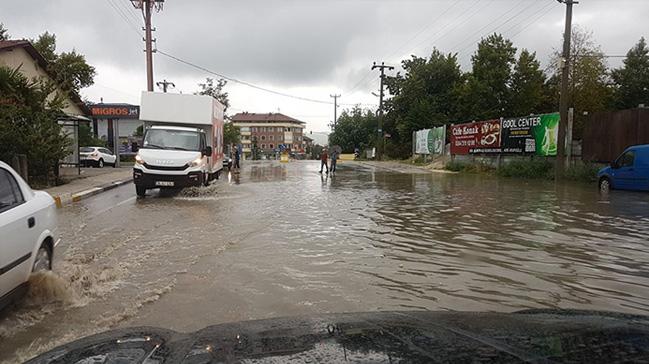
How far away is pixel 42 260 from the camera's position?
5.39m

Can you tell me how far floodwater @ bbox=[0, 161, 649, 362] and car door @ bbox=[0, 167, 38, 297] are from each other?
0.41m

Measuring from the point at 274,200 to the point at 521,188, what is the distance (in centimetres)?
985

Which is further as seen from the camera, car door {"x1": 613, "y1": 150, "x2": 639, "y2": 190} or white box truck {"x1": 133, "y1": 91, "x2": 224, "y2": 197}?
car door {"x1": 613, "y1": 150, "x2": 639, "y2": 190}

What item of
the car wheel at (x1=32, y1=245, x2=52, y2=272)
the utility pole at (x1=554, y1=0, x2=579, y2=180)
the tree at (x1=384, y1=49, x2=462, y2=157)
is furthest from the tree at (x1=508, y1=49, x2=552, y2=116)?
the car wheel at (x1=32, y1=245, x2=52, y2=272)

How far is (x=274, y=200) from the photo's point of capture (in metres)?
14.7

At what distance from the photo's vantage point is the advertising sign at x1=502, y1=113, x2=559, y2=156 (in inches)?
938

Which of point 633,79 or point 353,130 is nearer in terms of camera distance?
point 633,79

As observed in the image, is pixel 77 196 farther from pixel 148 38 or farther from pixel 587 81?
pixel 587 81

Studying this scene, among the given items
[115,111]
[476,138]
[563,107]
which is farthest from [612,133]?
[115,111]

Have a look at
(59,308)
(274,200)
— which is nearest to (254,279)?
(59,308)

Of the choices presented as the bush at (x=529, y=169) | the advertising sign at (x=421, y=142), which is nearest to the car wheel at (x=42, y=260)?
the bush at (x=529, y=169)

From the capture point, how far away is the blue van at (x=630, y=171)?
16625 mm

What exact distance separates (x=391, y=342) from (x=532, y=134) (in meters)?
25.2

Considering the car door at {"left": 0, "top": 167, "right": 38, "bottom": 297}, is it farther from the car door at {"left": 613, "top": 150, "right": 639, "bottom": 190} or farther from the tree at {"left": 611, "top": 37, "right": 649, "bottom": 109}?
the tree at {"left": 611, "top": 37, "right": 649, "bottom": 109}
